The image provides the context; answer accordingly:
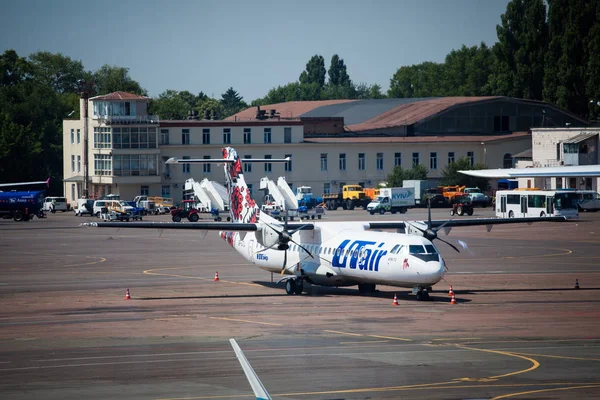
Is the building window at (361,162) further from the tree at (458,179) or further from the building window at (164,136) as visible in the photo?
the building window at (164,136)

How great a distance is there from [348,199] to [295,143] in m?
12.8

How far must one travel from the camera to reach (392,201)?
93062 millimetres

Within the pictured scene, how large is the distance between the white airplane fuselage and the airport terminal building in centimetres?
6936

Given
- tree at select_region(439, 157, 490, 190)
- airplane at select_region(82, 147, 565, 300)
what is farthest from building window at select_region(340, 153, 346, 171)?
airplane at select_region(82, 147, 565, 300)

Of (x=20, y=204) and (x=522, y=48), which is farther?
(x=522, y=48)

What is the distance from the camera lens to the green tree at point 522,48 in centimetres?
12438

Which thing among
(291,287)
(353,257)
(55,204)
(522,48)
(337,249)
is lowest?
(291,287)

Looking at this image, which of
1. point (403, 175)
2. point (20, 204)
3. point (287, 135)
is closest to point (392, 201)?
point (403, 175)

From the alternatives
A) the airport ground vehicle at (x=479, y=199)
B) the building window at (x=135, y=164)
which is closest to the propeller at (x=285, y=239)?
the airport ground vehicle at (x=479, y=199)

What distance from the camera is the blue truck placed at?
9125 centimetres

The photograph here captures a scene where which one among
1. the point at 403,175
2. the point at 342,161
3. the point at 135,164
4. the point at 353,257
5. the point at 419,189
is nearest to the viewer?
the point at 353,257

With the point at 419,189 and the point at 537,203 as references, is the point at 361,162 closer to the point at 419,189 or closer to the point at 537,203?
the point at 419,189

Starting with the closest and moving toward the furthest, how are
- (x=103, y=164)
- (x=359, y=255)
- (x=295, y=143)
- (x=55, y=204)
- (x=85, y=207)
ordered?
1. (x=359, y=255)
2. (x=85, y=207)
3. (x=55, y=204)
4. (x=103, y=164)
5. (x=295, y=143)

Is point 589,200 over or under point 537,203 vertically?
over
